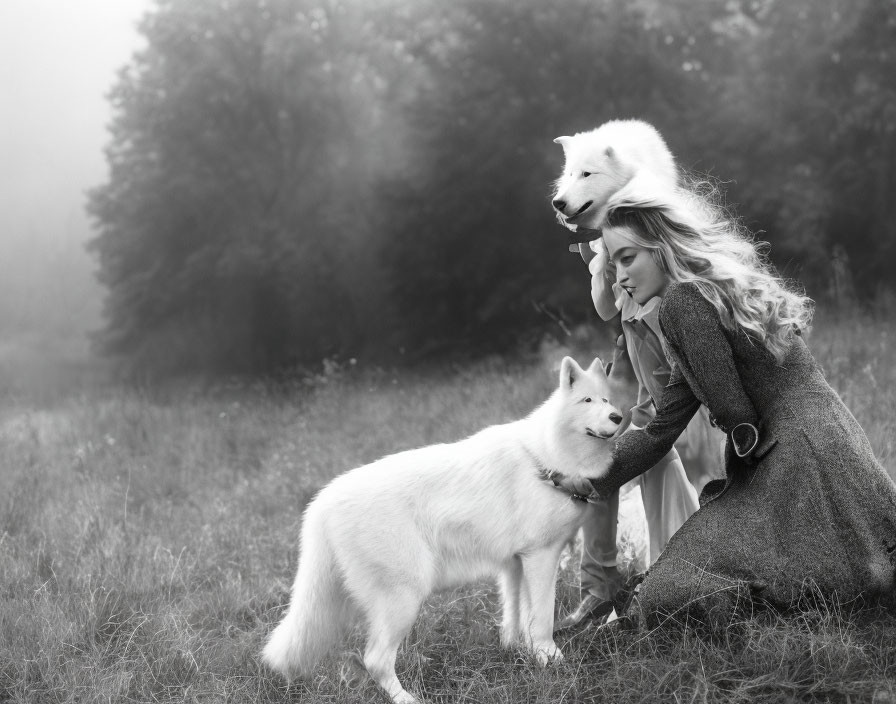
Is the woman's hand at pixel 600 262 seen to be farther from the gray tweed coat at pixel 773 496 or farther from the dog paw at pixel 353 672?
the dog paw at pixel 353 672

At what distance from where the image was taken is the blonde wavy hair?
2660 millimetres

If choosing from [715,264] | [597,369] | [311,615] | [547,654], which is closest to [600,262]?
[597,369]

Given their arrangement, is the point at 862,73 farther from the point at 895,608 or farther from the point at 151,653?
the point at 151,653

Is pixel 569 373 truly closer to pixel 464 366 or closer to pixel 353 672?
pixel 353 672

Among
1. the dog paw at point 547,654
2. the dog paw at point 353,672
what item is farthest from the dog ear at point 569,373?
the dog paw at point 353,672

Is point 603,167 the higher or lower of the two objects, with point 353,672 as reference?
higher

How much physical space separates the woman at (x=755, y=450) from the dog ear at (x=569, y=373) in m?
0.35

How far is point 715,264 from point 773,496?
2.70ft

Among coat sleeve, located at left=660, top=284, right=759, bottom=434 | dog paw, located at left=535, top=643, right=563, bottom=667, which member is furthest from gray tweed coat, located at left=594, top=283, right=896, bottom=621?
dog paw, located at left=535, top=643, right=563, bottom=667

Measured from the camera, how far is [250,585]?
12.8ft

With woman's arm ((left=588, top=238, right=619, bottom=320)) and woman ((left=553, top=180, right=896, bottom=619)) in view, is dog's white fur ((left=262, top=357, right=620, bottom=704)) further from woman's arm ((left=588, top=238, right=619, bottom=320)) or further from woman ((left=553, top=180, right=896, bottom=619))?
woman's arm ((left=588, top=238, right=619, bottom=320))

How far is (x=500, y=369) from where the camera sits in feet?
28.8

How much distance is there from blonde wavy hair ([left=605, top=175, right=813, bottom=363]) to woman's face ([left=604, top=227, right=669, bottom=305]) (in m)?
0.02

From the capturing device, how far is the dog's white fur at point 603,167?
3725 millimetres
